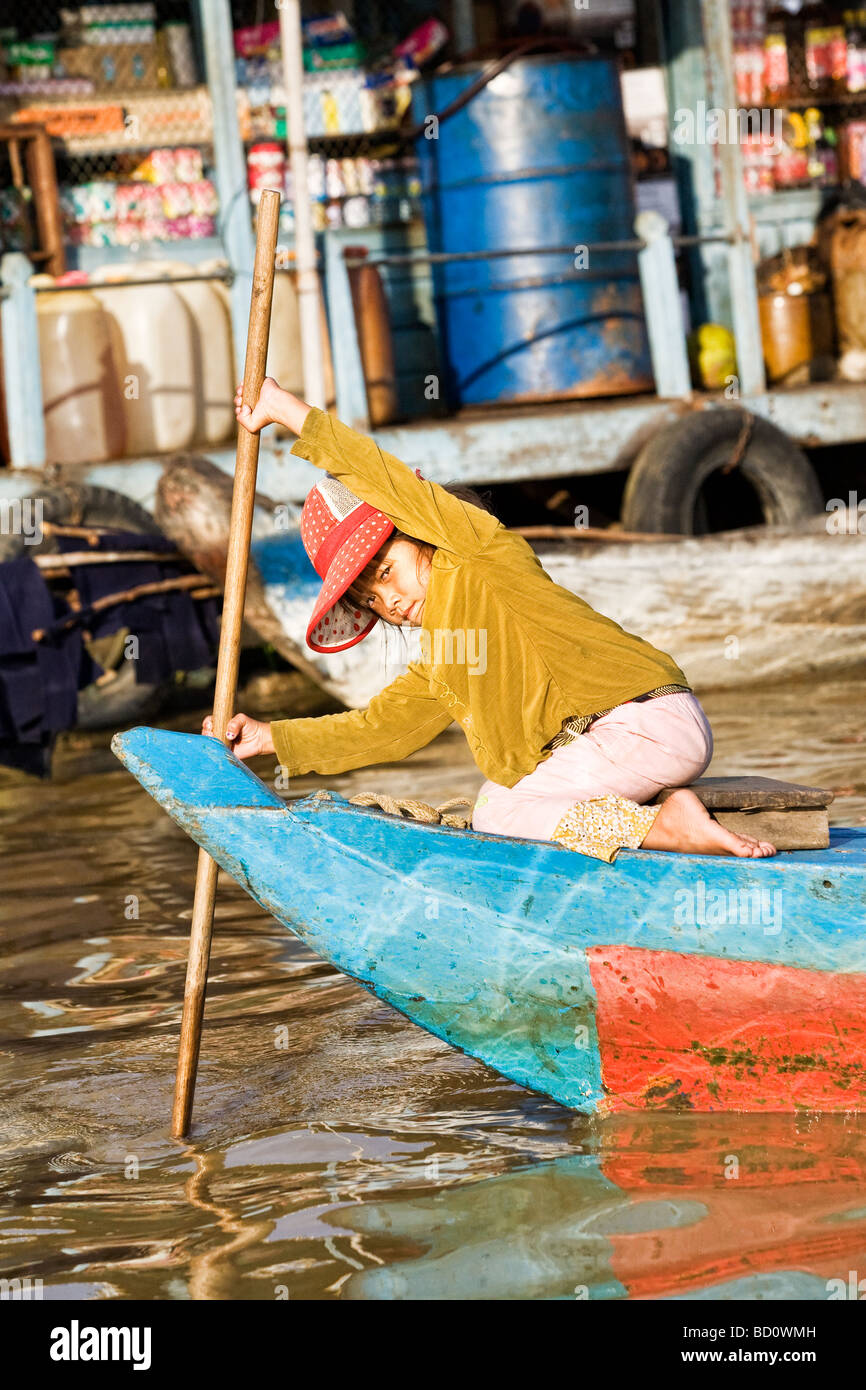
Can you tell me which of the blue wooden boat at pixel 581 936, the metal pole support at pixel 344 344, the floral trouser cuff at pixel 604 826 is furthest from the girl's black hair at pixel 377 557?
the metal pole support at pixel 344 344

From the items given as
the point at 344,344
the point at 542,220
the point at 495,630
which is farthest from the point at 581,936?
the point at 542,220

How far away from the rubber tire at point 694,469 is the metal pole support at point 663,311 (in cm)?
43

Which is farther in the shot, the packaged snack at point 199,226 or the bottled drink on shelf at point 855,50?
the bottled drink on shelf at point 855,50

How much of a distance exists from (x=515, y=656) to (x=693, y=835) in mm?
445

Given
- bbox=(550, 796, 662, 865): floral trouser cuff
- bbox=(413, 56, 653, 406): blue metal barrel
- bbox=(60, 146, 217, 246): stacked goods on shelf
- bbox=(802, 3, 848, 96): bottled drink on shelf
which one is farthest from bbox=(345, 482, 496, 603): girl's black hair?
bbox=(802, 3, 848, 96): bottled drink on shelf

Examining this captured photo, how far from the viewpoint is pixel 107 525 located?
697 cm

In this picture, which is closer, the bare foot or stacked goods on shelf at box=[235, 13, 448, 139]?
the bare foot

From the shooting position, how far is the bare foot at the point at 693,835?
2.93 metres

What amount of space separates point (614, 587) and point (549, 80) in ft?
8.74

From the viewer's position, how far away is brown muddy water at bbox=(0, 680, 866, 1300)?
2.49 metres

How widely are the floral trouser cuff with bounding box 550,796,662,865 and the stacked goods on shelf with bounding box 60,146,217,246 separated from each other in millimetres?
6197

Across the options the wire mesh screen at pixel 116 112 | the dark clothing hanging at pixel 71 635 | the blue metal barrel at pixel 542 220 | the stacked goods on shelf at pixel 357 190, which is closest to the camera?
the dark clothing hanging at pixel 71 635

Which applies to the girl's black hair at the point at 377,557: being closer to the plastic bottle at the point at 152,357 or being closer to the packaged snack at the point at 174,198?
the plastic bottle at the point at 152,357

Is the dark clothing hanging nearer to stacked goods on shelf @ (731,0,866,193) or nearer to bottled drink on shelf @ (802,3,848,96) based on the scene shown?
stacked goods on shelf @ (731,0,866,193)
